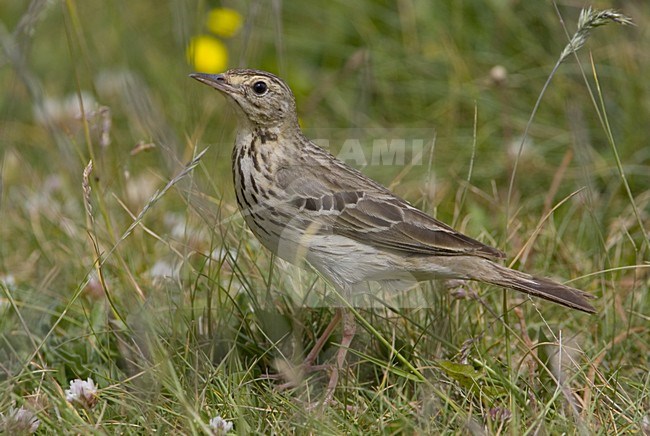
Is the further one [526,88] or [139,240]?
[526,88]

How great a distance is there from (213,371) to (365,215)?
3.43 feet

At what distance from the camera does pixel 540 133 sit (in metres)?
6.75

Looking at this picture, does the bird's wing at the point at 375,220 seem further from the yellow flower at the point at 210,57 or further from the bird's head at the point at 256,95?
the yellow flower at the point at 210,57

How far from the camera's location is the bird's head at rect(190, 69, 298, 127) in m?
4.62

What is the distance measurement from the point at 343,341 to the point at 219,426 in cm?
89

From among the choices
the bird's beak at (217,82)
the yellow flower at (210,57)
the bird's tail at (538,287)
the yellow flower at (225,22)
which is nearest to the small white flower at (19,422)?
the bird's beak at (217,82)

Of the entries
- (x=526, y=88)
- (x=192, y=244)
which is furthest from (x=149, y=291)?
(x=526, y=88)

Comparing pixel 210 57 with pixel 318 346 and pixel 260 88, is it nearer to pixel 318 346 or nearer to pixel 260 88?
pixel 260 88

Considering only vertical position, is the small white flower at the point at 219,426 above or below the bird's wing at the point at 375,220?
below

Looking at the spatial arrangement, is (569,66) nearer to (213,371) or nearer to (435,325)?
(435,325)

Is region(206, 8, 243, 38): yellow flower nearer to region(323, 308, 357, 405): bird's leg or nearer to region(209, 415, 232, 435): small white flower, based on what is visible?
region(323, 308, 357, 405): bird's leg

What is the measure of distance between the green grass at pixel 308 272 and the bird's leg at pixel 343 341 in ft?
0.17

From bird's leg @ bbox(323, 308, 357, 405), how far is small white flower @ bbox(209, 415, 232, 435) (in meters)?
0.54

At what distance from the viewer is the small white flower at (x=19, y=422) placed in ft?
11.7
